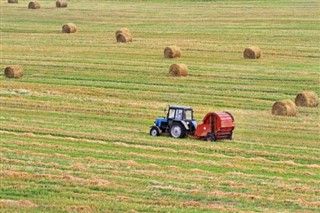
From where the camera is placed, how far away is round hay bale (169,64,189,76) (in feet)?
155

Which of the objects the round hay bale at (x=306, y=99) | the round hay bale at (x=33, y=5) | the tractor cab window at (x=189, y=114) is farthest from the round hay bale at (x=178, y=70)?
the round hay bale at (x=33, y=5)

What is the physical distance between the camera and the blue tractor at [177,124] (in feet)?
113

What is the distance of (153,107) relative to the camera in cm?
4056

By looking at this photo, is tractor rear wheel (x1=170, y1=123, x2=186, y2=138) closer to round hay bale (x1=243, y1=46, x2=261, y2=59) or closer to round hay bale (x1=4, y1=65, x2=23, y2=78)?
round hay bale (x1=4, y1=65, x2=23, y2=78)

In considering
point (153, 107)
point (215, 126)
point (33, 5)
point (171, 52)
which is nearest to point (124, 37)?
point (171, 52)

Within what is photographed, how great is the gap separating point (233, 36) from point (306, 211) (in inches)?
1539

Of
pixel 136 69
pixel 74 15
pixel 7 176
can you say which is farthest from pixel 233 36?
pixel 7 176

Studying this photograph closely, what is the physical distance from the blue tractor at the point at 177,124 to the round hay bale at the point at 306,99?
6678mm

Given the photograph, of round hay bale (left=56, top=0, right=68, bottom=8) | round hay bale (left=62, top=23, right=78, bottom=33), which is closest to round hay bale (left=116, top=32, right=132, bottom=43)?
round hay bale (left=62, top=23, right=78, bottom=33)

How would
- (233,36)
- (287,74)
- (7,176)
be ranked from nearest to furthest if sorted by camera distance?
(7,176)
(287,74)
(233,36)

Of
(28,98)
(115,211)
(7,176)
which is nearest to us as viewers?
(115,211)

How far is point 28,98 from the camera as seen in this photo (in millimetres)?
42625

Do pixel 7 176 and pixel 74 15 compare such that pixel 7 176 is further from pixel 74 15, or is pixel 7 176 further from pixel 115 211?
pixel 74 15

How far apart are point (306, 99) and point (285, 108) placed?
6.61 ft
